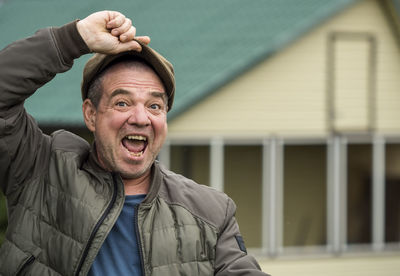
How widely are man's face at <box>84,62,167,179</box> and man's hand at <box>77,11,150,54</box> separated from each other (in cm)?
15

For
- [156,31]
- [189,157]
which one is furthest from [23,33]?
[189,157]

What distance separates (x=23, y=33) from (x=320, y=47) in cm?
550

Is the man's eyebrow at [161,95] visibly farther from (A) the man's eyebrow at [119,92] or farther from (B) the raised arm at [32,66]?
(B) the raised arm at [32,66]

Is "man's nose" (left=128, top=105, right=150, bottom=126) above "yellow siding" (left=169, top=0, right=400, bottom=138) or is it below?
below

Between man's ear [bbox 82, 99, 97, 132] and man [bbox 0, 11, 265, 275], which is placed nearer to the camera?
man [bbox 0, 11, 265, 275]

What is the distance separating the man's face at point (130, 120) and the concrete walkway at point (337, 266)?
9.32 metres

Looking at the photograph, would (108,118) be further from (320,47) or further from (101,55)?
(320,47)

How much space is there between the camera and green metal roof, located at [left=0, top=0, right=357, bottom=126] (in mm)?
11820

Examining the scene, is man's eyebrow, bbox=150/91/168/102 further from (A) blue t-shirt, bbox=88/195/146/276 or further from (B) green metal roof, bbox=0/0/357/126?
(B) green metal roof, bbox=0/0/357/126

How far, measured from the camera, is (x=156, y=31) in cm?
1378

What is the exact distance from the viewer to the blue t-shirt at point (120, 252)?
9.77 feet

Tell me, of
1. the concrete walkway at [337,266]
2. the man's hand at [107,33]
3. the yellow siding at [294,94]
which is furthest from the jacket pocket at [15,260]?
the concrete walkway at [337,266]

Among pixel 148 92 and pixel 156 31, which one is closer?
pixel 148 92

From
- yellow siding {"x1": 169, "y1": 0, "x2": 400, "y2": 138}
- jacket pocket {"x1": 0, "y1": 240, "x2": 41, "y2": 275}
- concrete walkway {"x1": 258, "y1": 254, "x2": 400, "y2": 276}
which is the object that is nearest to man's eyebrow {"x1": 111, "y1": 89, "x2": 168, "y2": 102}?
jacket pocket {"x1": 0, "y1": 240, "x2": 41, "y2": 275}
